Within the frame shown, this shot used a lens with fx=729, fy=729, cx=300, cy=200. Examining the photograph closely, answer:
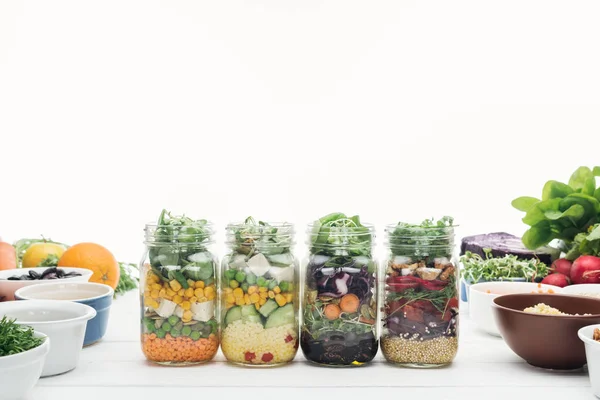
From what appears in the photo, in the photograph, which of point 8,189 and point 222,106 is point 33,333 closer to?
point 222,106

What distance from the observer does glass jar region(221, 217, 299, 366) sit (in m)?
1.39

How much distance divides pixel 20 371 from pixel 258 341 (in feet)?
1.43

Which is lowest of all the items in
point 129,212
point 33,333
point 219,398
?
point 219,398

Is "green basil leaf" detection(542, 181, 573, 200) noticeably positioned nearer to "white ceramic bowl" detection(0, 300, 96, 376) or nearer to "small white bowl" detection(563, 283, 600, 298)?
"small white bowl" detection(563, 283, 600, 298)

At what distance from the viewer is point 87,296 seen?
1.64m

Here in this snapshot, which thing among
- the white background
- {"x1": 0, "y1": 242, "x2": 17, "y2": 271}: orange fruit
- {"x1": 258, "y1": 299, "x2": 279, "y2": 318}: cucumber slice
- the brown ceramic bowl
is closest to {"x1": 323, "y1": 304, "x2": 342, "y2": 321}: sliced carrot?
{"x1": 258, "y1": 299, "x2": 279, "y2": 318}: cucumber slice

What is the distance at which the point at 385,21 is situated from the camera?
359cm

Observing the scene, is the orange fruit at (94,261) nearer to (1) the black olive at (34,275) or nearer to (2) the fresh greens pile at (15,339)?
(1) the black olive at (34,275)

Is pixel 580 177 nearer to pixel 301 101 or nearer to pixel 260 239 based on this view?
pixel 260 239

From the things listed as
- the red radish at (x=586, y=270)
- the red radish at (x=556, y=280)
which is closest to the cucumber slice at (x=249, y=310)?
the red radish at (x=556, y=280)

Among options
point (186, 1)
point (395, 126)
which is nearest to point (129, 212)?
point (186, 1)

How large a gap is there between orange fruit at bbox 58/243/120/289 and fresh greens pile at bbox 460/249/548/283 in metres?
0.95

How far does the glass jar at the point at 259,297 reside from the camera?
4.57 feet

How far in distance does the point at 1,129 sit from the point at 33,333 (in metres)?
2.87
